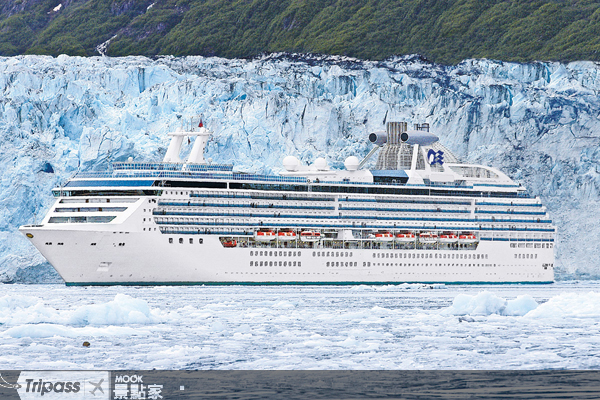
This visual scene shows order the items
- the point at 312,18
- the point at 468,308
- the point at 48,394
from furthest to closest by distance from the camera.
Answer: the point at 312,18
the point at 468,308
the point at 48,394

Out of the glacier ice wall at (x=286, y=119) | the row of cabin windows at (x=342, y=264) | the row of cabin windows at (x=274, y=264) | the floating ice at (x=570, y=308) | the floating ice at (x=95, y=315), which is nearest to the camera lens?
the floating ice at (x=95, y=315)

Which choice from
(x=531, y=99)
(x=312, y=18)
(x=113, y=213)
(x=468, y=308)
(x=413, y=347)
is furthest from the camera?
(x=312, y=18)

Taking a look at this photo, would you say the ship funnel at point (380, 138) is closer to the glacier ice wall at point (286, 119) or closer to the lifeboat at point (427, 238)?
the glacier ice wall at point (286, 119)

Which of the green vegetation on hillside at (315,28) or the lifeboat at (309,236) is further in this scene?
the green vegetation on hillside at (315,28)

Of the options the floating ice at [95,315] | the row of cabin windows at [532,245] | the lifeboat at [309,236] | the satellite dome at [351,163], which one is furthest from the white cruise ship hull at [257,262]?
the floating ice at [95,315]

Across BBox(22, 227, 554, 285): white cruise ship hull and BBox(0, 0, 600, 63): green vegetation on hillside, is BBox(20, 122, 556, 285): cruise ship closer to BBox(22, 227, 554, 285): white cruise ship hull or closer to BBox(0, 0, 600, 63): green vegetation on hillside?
BBox(22, 227, 554, 285): white cruise ship hull

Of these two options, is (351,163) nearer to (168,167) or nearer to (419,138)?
(419,138)

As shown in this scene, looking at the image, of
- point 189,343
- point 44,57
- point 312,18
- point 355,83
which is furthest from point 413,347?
point 312,18

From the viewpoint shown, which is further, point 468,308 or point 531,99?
point 531,99

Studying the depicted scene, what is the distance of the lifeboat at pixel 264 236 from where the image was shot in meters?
49.6

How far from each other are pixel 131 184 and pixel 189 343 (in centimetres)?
2395

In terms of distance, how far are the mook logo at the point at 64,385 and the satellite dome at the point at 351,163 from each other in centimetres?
3426

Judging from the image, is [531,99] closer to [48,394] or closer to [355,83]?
[355,83]

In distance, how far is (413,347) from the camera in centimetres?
2444
